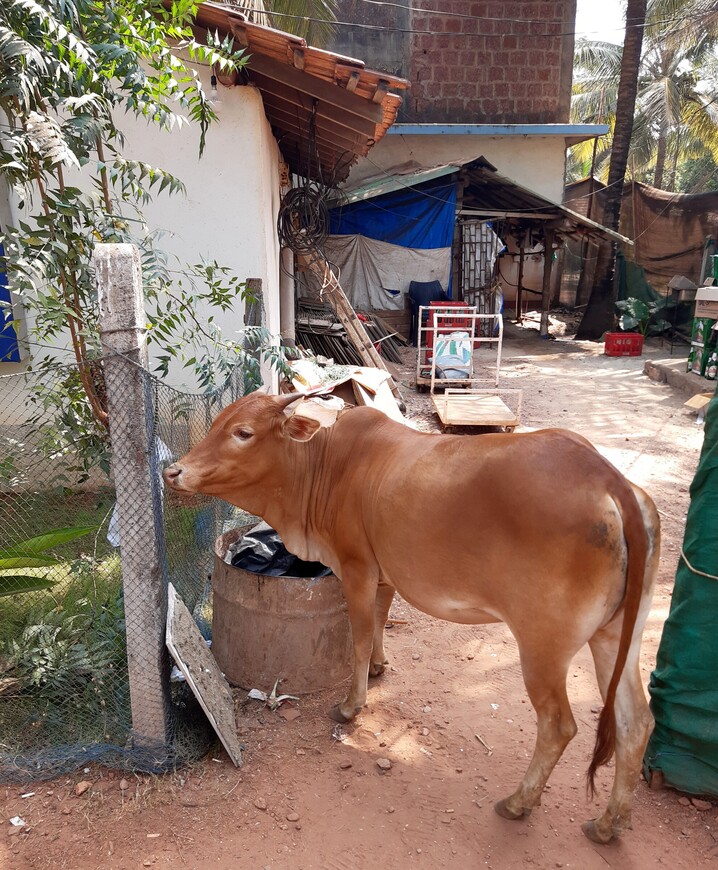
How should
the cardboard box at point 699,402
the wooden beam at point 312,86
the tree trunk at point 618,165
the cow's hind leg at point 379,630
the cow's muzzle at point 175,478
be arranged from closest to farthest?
the cow's muzzle at point 175,478 < the cow's hind leg at point 379,630 < the wooden beam at point 312,86 < the cardboard box at point 699,402 < the tree trunk at point 618,165

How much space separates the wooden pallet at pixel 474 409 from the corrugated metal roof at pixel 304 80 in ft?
10.8

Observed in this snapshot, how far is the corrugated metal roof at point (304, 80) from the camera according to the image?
526 centimetres

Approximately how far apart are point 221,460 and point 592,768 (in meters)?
1.97

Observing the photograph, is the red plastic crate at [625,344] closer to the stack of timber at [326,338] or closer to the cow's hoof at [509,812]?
the stack of timber at [326,338]

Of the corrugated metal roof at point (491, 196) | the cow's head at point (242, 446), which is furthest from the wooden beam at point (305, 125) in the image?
the corrugated metal roof at point (491, 196)

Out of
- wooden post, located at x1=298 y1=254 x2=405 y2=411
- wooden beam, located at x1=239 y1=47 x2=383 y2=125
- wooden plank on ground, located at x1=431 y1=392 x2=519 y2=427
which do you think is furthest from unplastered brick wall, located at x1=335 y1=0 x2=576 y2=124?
wooden beam, located at x1=239 y1=47 x2=383 y2=125

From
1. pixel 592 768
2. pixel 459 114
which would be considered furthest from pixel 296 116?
pixel 459 114

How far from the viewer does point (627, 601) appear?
2496mm

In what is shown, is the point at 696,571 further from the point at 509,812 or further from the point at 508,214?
the point at 508,214

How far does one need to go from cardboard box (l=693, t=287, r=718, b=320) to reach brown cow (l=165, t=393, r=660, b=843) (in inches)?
372

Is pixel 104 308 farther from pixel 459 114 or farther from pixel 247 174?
pixel 459 114

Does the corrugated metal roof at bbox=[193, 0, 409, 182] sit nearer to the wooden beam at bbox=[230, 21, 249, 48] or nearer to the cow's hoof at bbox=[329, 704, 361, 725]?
the wooden beam at bbox=[230, 21, 249, 48]

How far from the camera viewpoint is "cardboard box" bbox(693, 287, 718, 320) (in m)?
10.9

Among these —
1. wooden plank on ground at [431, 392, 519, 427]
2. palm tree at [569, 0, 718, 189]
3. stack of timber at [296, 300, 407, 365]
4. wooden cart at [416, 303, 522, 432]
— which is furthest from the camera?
palm tree at [569, 0, 718, 189]
